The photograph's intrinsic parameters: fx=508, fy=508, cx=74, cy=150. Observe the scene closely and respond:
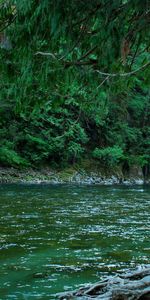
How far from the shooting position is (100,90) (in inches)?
240

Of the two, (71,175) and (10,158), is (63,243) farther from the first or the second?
(71,175)

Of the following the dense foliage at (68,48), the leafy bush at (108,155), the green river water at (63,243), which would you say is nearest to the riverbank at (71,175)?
the leafy bush at (108,155)

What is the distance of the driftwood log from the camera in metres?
5.95

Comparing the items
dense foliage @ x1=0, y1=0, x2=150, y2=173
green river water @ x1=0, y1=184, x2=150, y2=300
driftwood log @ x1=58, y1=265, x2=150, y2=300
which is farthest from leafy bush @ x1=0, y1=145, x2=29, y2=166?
driftwood log @ x1=58, y1=265, x2=150, y2=300

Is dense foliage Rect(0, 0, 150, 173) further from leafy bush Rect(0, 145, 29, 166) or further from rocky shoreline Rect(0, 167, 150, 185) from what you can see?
leafy bush Rect(0, 145, 29, 166)

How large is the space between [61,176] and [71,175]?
97 centimetres

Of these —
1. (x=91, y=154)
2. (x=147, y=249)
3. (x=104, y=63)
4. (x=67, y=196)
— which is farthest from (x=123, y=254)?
(x=91, y=154)

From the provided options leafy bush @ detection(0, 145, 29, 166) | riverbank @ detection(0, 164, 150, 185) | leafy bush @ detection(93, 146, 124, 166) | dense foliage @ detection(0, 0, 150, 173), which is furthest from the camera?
leafy bush @ detection(93, 146, 124, 166)

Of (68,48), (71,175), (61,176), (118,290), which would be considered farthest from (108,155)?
(68,48)

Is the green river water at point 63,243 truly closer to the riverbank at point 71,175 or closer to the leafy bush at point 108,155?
the riverbank at point 71,175

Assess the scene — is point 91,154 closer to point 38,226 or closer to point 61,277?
point 38,226

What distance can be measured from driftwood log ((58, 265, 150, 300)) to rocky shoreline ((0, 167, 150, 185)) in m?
20.1

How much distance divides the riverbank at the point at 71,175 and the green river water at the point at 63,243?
432 inches

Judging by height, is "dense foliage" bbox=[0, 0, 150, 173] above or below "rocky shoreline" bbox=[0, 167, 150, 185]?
above
